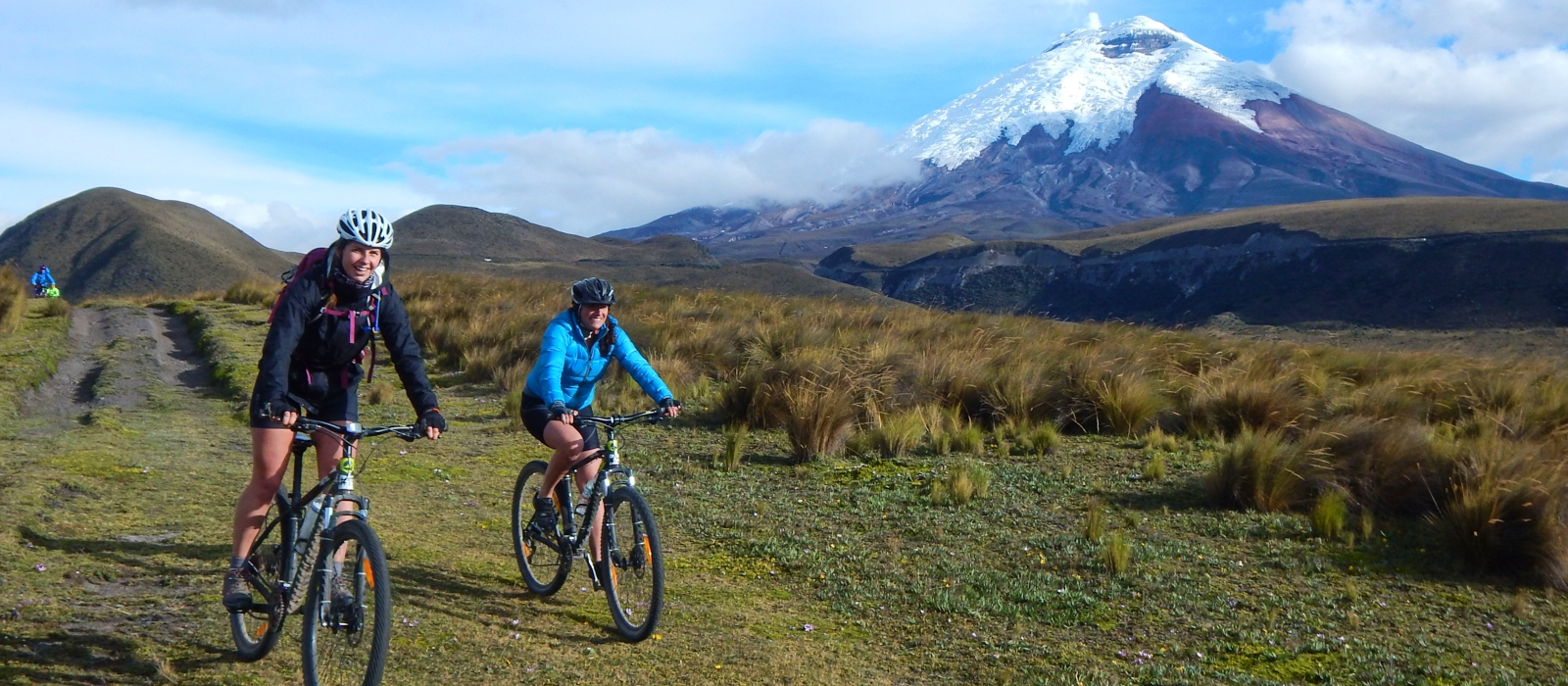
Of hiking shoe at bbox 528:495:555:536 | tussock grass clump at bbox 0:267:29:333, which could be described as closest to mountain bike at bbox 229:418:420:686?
hiking shoe at bbox 528:495:555:536

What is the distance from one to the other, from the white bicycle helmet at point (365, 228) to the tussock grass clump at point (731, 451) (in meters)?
4.65

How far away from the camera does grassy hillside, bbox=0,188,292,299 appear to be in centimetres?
6125

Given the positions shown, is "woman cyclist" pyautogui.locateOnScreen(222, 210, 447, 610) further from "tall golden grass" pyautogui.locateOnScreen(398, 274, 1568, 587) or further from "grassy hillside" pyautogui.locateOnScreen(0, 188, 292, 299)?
"grassy hillside" pyautogui.locateOnScreen(0, 188, 292, 299)

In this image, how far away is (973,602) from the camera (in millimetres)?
5184

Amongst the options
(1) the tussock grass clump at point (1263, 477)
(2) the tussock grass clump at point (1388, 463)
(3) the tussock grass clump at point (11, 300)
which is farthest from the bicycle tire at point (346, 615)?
(3) the tussock grass clump at point (11, 300)

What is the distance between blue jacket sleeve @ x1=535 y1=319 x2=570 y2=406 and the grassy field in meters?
0.99

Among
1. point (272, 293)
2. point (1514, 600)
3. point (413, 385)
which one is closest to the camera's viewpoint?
point (413, 385)

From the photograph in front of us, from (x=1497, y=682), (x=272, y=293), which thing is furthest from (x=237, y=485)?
(x=272, y=293)

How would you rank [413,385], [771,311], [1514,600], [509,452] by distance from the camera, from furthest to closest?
[771,311], [509,452], [1514,600], [413,385]

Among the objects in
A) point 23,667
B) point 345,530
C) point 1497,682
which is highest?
point 345,530

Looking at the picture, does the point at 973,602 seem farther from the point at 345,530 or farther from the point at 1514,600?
the point at 345,530

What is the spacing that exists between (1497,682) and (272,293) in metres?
23.5

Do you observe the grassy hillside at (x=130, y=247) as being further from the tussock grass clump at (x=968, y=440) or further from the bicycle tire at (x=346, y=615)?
the bicycle tire at (x=346, y=615)

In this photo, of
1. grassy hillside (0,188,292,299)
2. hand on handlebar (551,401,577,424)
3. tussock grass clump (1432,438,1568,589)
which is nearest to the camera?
hand on handlebar (551,401,577,424)
